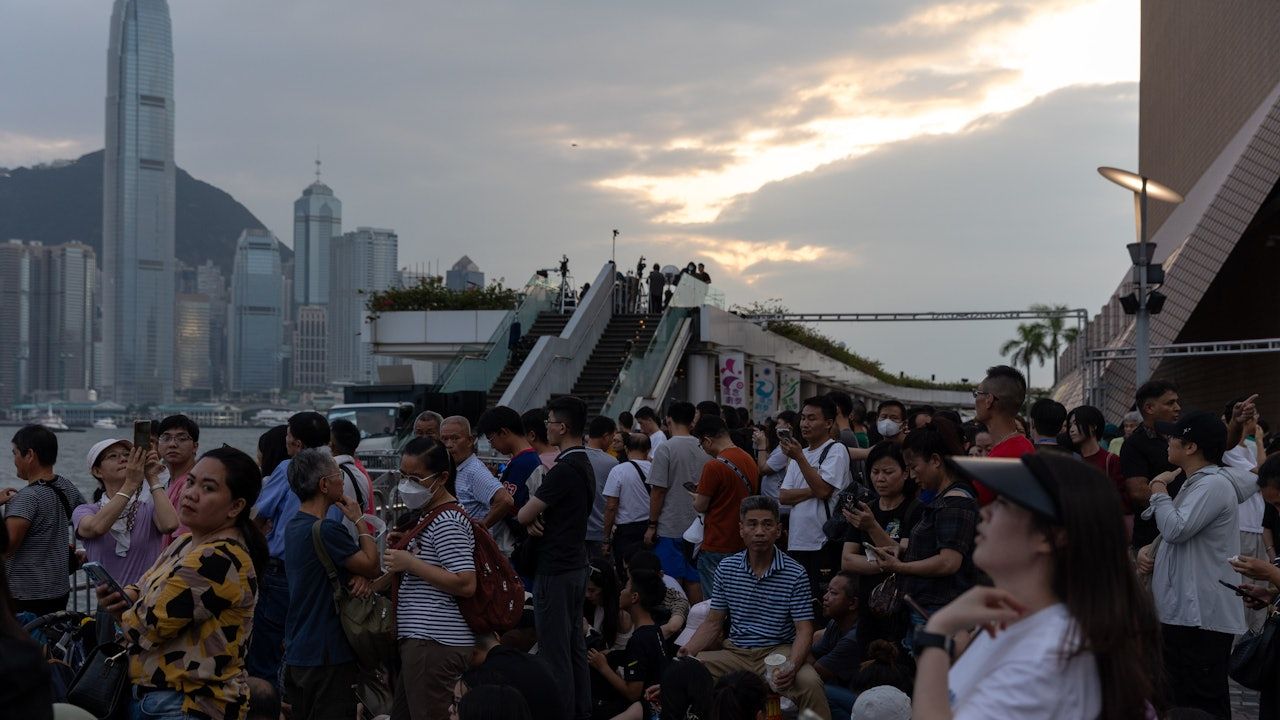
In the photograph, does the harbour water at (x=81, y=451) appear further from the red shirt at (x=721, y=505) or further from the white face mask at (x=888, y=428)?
the white face mask at (x=888, y=428)

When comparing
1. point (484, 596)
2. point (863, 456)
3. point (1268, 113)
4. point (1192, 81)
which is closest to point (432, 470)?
point (484, 596)

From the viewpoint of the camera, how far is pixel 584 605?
7.21 m

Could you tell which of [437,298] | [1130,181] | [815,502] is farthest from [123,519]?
[437,298]

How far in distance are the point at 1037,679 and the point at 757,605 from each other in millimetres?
4357

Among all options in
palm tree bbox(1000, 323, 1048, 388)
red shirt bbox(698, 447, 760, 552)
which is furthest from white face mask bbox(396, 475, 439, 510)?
palm tree bbox(1000, 323, 1048, 388)

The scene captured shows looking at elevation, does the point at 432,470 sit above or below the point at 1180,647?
above

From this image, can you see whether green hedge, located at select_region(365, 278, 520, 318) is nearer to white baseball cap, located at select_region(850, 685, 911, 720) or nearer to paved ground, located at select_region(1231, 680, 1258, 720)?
paved ground, located at select_region(1231, 680, 1258, 720)

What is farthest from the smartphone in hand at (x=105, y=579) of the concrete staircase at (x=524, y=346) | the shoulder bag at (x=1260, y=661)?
the concrete staircase at (x=524, y=346)

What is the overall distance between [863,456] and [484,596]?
Result: 4956 millimetres

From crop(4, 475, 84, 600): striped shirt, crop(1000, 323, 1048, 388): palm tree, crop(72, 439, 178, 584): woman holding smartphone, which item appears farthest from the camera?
crop(1000, 323, 1048, 388): palm tree

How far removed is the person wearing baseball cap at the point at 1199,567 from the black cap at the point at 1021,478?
3825 mm

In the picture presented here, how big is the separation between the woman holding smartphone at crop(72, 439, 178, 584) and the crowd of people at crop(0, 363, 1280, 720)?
0.02 meters

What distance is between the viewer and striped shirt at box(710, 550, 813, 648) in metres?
6.32

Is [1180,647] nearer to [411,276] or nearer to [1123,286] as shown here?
[1123,286]
